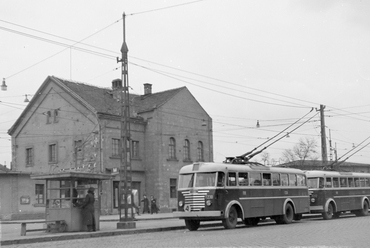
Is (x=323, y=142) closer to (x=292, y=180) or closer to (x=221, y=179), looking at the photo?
(x=292, y=180)

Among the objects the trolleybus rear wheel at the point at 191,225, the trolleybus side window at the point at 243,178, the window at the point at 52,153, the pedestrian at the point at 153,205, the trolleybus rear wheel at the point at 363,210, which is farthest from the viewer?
the window at the point at 52,153

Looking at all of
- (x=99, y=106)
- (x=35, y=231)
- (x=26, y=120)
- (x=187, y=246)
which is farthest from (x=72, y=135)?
(x=187, y=246)

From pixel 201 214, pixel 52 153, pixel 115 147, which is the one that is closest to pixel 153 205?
pixel 115 147

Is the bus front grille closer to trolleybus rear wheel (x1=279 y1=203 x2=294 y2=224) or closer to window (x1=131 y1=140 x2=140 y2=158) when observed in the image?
trolleybus rear wheel (x1=279 y1=203 x2=294 y2=224)

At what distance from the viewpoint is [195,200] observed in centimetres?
2252

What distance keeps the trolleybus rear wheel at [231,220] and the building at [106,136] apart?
1917 cm

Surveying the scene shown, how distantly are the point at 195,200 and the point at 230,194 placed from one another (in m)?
1.53

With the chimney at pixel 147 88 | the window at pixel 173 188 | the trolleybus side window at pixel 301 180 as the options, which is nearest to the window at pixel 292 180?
the trolleybus side window at pixel 301 180

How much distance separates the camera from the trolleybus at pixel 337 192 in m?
30.0

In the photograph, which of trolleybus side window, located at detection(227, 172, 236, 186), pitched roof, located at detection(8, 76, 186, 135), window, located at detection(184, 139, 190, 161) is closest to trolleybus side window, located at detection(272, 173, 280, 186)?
trolleybus side window, located at detection(227, 172, 236, 186)

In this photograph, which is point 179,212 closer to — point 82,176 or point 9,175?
point 82,176

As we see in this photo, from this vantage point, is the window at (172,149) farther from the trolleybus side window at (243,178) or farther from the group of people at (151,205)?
the trolleybus side window at (243,178)

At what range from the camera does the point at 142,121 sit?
46.8 metres

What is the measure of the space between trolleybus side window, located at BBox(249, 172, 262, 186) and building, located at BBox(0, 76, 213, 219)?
1818cm
